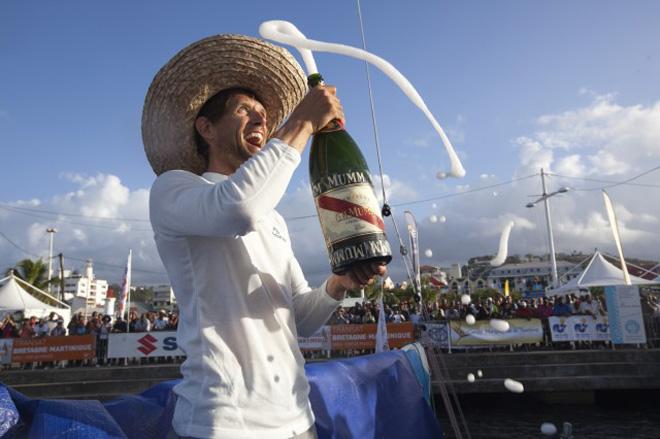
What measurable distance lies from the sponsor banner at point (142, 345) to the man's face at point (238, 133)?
1277 cm

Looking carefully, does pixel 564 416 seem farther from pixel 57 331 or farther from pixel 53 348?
pixel 57 331

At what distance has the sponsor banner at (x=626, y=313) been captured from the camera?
11.3 m

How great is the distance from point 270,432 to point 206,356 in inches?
10.0

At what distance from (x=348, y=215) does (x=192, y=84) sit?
2.41 feet

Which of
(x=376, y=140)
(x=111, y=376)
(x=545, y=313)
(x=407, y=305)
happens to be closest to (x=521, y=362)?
(x=545, y=313)

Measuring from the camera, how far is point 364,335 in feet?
42.1

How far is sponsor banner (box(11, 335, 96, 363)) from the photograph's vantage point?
13.2 meters

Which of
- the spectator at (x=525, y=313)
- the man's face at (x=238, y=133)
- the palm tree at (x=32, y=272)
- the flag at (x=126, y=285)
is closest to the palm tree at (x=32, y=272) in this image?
the palm tree at (x=32, y=272)

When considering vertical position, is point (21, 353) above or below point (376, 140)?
below

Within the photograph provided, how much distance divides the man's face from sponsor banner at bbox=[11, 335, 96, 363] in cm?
1382

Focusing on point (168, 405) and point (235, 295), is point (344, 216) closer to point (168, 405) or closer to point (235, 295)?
point (235, 295)

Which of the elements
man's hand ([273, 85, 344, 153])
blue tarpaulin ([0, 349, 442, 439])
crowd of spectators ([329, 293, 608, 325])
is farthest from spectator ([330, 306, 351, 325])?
man's hand ([273, 85, 344, 153])

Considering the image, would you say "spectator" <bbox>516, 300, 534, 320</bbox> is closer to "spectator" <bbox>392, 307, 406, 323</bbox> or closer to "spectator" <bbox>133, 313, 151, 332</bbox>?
"spectator" <bbox>392, 307, 406, 323</bbox>

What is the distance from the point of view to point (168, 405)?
5.73 feet
